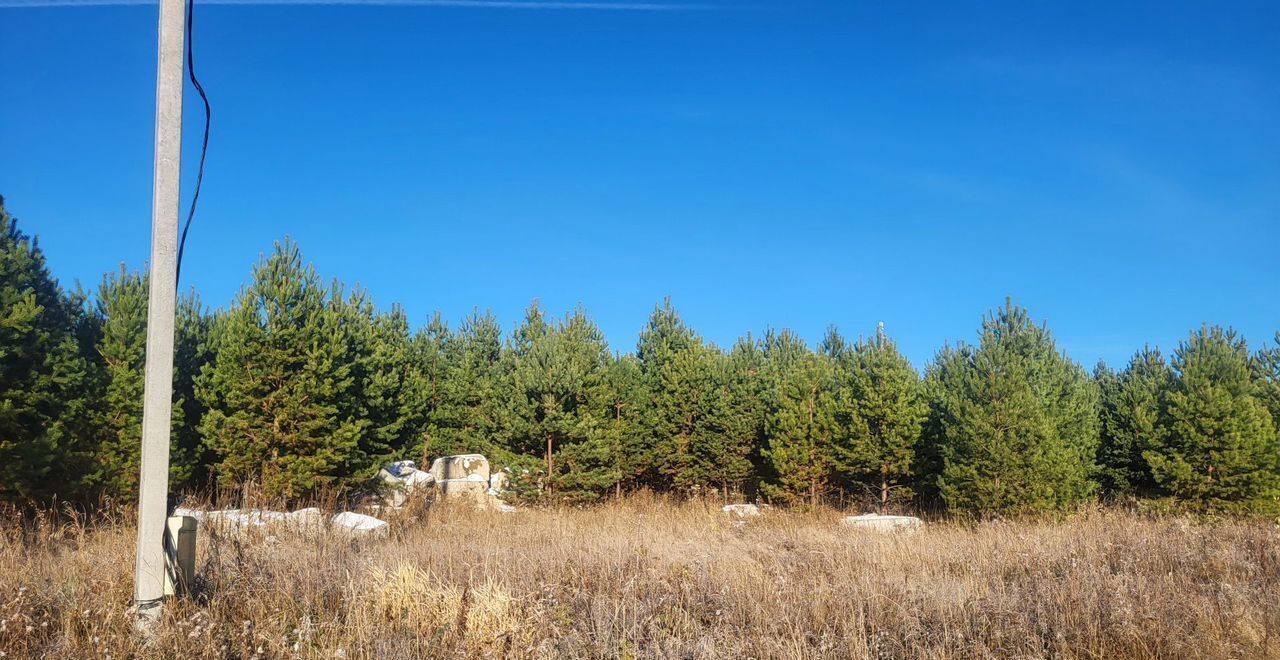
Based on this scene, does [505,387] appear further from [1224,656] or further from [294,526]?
[1224,656]

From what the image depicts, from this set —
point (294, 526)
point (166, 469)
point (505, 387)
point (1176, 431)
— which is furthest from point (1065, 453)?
point (166, 469)

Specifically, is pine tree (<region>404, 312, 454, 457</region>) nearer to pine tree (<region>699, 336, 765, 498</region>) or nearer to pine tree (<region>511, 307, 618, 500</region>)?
pine tree (<region>511, 307, 618, 500</region>)

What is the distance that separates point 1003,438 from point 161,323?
53.7 feet

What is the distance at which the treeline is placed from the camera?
46.7 ft

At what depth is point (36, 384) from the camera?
12.5m

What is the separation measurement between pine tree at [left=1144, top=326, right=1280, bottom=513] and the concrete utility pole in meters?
20.6

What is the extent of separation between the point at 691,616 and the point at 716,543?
4480 millimetres

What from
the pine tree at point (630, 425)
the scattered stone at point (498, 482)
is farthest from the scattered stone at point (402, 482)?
the pine tree at point (630, 425)

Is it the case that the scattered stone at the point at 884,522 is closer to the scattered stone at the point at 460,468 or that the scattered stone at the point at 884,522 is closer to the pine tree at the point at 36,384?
the scattered stone at the point at 460,468

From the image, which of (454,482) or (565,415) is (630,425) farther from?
(454,482)

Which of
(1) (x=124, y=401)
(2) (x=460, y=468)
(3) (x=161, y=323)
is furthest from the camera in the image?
(2) (x=460, y=468)

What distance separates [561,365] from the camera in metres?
19.0

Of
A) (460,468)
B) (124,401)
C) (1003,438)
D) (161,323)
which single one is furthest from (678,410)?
(161,323)

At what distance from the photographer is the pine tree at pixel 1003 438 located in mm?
16562
